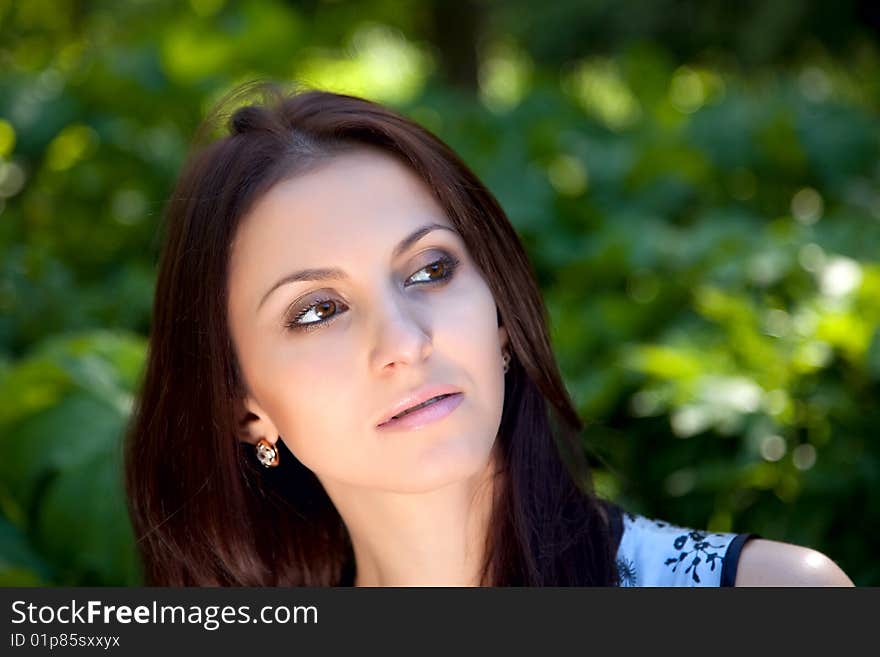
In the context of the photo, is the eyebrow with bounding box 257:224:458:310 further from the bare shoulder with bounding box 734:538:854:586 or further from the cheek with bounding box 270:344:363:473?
the bare shoulder with bounding box 734:538:854:586

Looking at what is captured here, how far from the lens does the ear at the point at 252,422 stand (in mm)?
2430

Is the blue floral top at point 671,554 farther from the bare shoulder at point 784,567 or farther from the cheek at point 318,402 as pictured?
the cheek at point 318,402

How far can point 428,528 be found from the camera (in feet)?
7.88

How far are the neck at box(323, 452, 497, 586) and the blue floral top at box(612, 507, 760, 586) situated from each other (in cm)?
29

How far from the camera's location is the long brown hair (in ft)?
7.86

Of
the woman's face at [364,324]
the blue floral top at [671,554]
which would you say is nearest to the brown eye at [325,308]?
the woman's face at [364,324]

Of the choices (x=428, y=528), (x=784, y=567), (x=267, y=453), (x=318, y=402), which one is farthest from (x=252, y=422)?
(x=784, y=567)

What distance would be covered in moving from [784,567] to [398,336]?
80cm

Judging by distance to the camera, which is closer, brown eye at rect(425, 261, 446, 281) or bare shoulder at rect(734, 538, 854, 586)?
bare shoulder at rect(734, 538, 854, 586)

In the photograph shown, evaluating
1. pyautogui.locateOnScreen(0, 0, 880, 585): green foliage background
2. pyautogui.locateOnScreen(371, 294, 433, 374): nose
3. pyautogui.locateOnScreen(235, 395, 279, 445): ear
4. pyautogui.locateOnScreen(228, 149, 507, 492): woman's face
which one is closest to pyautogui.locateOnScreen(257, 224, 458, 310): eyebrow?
pyautogui.locateOnScreen(228, 149, 507, 492): woman's face

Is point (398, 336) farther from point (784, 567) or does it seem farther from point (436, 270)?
point (784, 567)

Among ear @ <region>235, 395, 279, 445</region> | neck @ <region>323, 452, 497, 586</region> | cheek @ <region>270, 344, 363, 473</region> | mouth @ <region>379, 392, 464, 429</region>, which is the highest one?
ear @ <region>235, 395, 279, 445</region>

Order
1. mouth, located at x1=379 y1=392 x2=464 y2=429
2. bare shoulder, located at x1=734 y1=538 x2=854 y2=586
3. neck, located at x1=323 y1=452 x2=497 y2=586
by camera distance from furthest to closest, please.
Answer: neck, located at x1=323 y1=452 x2=497 y2=586 → mouth, located at x1=379 y1=392 x2=464 y2=429 → bare shoulder, located at x1=734 y1=538 x2=854 y2=586

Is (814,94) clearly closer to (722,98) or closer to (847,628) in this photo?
(722,98)
